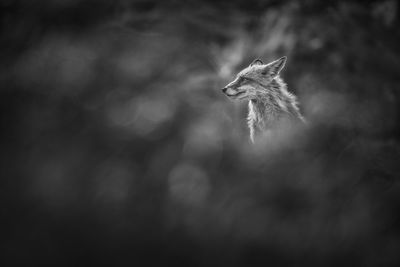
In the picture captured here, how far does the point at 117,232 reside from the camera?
2838mm

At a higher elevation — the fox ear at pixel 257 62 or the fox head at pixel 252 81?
the fox ear at pixel 257 62

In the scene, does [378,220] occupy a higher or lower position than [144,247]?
higher

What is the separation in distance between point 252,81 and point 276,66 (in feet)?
0.92

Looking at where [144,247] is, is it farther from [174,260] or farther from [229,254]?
[229,254]

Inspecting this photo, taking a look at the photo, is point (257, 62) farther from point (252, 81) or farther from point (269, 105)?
point (269, 105)

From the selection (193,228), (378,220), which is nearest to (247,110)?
(193,228)

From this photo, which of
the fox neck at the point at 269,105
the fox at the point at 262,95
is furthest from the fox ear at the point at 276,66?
the fox neck at the point at 269,105

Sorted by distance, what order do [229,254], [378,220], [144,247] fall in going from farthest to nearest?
1. [144,247]
2. [229,254]
3. [378,220]

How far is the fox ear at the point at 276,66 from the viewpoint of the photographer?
281cm

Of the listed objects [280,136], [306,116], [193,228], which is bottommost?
[193,228]

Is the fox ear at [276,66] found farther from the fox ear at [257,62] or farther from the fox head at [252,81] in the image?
the fox ear at [257,62]

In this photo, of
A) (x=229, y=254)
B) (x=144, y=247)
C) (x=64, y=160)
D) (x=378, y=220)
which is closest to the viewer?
(x=378, y=220)

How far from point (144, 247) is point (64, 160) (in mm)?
1229

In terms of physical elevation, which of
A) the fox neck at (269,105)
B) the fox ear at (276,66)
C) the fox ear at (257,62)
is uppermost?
the fox ear at (257,62)
